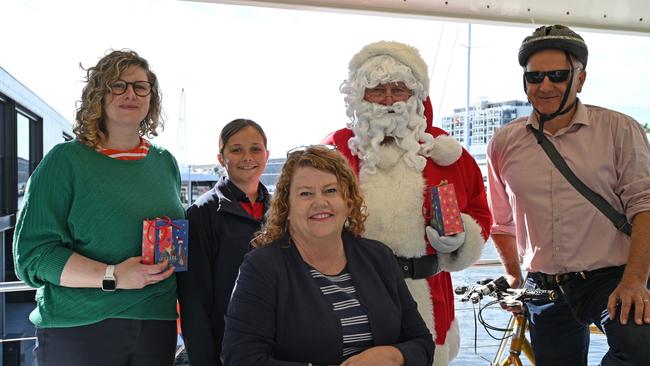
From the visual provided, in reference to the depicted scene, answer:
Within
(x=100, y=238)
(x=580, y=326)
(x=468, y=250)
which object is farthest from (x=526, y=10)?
(x=100, y=238)

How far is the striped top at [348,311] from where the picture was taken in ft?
5.35

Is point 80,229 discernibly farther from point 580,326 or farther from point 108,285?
point 580,326

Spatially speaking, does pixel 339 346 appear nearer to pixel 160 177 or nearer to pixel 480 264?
pixel 160 177

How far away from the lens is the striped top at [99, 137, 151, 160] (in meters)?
1.90

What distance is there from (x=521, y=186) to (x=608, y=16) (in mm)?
1931

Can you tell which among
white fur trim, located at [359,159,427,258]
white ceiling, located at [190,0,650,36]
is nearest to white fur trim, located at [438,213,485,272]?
white fur trim, located at [359,159,427,258]

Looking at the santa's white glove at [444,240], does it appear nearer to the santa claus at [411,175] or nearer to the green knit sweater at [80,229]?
the santa claus at [411,175]

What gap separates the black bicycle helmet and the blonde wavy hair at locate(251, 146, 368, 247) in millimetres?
908

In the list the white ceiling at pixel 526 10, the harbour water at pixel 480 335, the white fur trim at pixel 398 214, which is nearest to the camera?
the white fur trim at pixel 398 214

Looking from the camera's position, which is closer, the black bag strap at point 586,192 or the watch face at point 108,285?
the watch face at point 108,285

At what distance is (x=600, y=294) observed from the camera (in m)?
2.07

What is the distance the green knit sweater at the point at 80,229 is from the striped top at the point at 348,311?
61cm

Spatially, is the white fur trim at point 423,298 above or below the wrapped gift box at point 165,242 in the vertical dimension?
below

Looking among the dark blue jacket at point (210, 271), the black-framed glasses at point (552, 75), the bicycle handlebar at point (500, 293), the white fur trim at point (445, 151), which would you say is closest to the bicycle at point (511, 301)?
the bicycle handlebar at point (500, 293)
